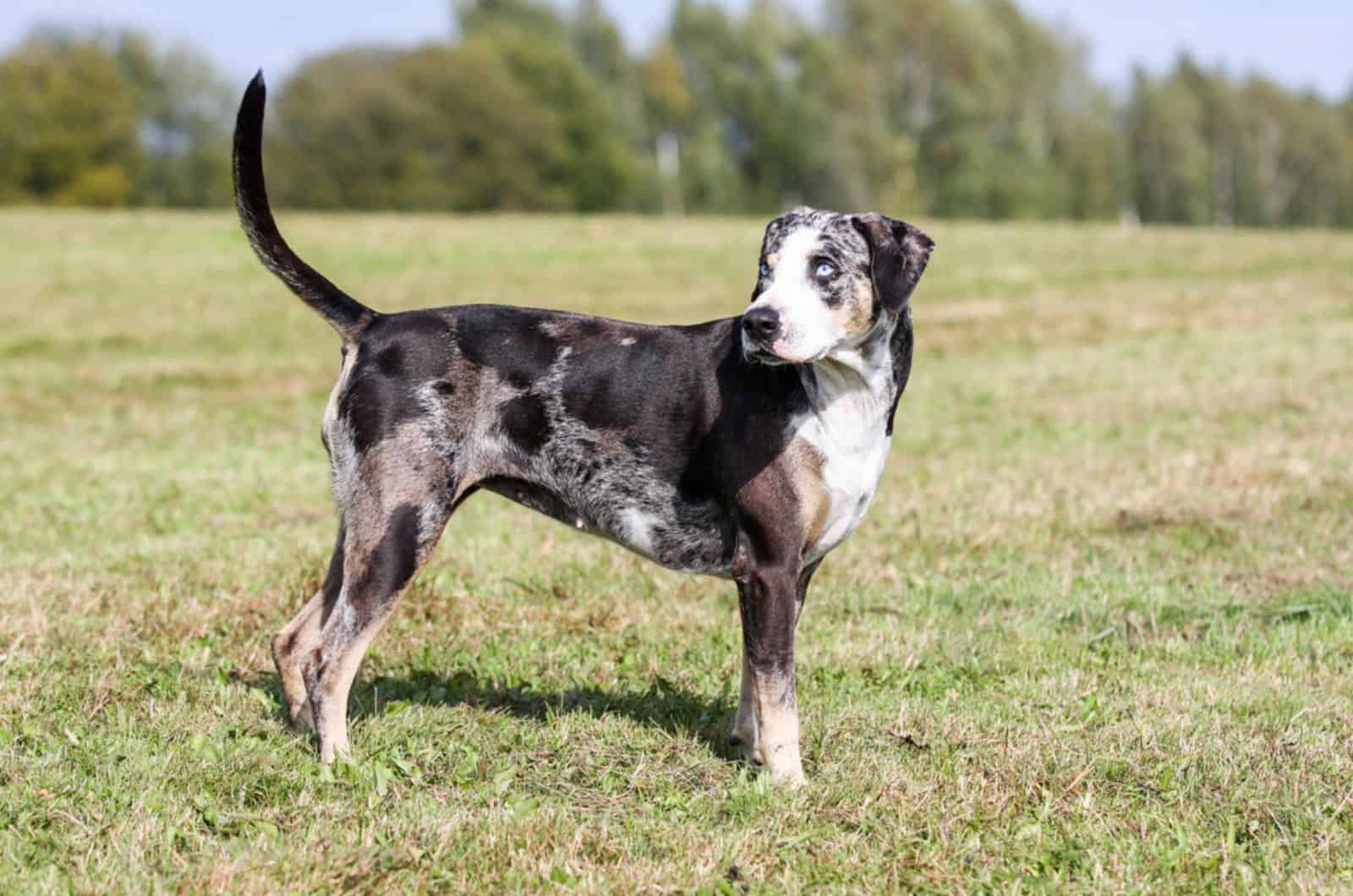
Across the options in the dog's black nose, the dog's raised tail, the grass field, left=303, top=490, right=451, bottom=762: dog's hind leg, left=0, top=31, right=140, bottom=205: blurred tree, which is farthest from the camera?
left=0, top=31, right=140, bottom=205: blurred tree

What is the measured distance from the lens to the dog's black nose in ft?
16.0

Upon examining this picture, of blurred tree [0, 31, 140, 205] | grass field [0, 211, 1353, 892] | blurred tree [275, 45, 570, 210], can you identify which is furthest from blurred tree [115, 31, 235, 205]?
grass field [0, 211, 1353, 892]

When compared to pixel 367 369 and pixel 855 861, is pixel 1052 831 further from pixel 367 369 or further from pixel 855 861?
pixel 367 369

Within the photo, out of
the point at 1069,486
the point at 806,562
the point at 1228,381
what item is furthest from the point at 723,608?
the point at 1228,381

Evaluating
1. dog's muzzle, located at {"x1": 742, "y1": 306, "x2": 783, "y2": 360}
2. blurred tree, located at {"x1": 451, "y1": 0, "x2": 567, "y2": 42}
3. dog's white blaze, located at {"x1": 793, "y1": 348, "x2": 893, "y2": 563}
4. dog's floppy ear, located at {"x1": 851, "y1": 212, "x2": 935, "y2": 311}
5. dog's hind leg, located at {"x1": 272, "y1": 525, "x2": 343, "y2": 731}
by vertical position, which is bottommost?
dog's hind leg, located at {"x1": 272, "y1": 525, "x2": 343, "y2": 731}

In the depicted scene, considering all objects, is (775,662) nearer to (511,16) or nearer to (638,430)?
(638,430)

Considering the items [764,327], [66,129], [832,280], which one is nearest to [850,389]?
[832,280]

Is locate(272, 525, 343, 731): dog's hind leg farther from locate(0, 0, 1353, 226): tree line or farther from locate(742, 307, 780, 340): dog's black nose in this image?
locate(0, 0, 1353, 226): tree line

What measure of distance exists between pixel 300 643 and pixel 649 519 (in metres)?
1.68

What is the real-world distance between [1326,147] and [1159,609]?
97.1m

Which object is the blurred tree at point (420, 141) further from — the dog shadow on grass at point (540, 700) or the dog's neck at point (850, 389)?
the dog's neck at point (850, 389)

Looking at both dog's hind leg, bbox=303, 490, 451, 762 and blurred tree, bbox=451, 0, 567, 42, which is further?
blurred tree, bbox=451, 0, 567, 42

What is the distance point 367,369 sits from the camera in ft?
18.3

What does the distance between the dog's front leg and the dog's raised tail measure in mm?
1941
